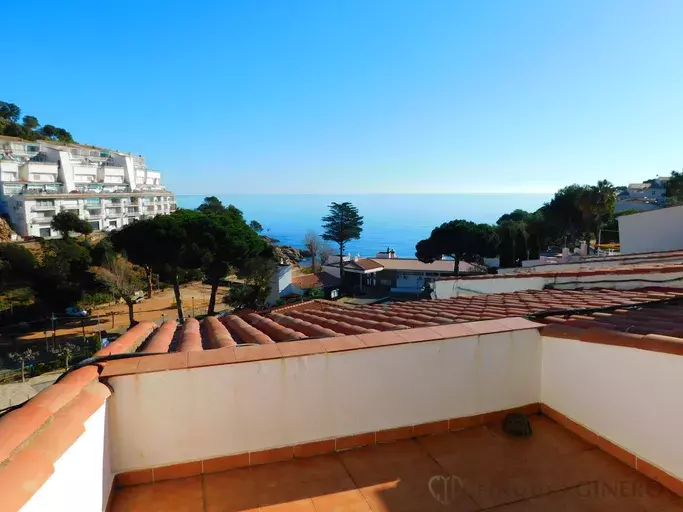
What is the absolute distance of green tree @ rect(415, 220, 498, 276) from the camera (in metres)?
32.3

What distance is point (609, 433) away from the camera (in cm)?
278

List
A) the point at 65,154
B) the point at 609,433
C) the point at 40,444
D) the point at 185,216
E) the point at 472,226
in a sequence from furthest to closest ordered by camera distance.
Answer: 1. the point at 65,154
2. the point at 472,226
3. the point at 185,216
4. the point at 609,433
5. the point at 40,444

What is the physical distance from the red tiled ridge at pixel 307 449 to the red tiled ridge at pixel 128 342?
2.80 ft

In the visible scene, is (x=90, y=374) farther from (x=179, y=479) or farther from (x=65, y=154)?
A: (x=65, y=154)

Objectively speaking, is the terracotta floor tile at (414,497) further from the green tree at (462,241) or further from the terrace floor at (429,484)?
the green tree at (462,241)

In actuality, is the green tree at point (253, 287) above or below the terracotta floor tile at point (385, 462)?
below

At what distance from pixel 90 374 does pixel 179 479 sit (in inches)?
32.8

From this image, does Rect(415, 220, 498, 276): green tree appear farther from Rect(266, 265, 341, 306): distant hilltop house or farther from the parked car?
the parked car

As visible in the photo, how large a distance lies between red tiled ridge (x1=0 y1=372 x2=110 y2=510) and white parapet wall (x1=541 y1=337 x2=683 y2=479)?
3106 millimetres

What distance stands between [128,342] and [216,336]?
76 cm

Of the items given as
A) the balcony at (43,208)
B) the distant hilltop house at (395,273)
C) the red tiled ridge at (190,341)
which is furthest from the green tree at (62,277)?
the red tiled ridge at (190,341)

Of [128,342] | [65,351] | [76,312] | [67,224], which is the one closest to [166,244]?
[65,351]

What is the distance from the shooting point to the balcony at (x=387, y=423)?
233 cm

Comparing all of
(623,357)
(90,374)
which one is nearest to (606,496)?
(623,357)
